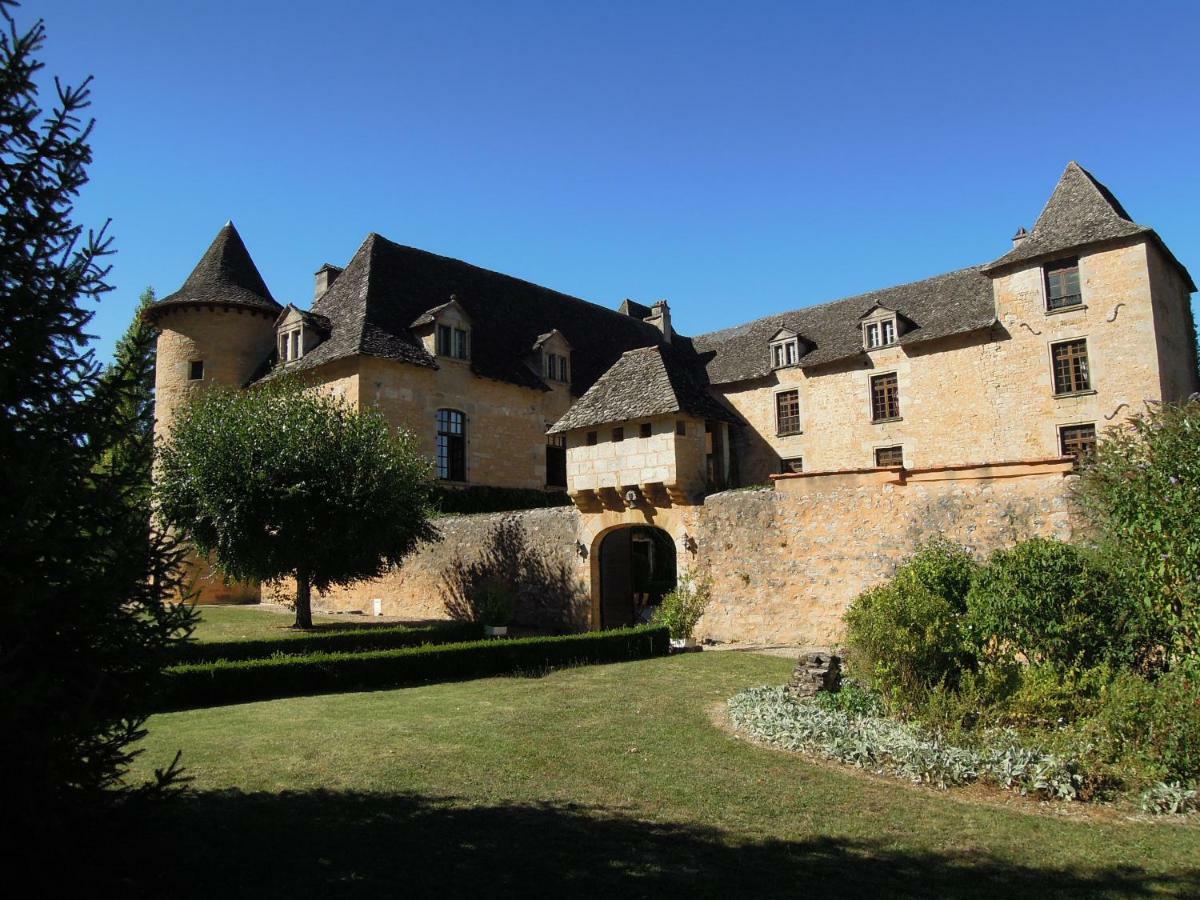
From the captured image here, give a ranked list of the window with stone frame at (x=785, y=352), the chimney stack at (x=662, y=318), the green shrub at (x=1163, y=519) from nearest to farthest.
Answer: the green shrub at (x=1163, y=519) < the window with stone frame at (x=785, y=352) < the chimney stack at (x=662, y=318)

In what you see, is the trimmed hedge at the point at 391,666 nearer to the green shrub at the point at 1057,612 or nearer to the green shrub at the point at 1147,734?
the green shrub at the point at 1057,612

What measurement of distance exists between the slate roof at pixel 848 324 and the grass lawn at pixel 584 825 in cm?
2205

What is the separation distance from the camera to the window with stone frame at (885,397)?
2805cm

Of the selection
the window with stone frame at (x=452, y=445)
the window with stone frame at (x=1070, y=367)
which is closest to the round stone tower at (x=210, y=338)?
the window with stone frame at (x=452, y=445)

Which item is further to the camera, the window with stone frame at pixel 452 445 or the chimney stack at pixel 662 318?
the chimney stack at pixel 662 318

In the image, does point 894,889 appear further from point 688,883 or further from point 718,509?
point 718,509

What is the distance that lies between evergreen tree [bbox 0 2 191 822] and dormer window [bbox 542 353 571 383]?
941 inches

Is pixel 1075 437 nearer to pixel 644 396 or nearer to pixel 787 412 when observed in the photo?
pixel 787 412

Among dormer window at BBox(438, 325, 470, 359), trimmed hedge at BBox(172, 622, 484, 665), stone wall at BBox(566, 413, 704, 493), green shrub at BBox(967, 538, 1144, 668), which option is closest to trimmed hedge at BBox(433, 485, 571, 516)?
dormer window at BBox(438, 325, 470, 359)

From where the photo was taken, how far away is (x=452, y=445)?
26219mm

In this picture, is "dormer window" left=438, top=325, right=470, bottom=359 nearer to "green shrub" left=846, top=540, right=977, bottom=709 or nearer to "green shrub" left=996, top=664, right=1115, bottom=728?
"green shrub" left=846, top=540, right=977, bottom=709

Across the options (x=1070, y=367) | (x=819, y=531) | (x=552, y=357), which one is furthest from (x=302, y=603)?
(x=1070, y=367)

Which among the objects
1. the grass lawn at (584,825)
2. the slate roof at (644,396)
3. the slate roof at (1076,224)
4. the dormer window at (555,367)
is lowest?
the grass lawn at (584,825)

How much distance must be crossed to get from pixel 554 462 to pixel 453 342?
20.1 feet
